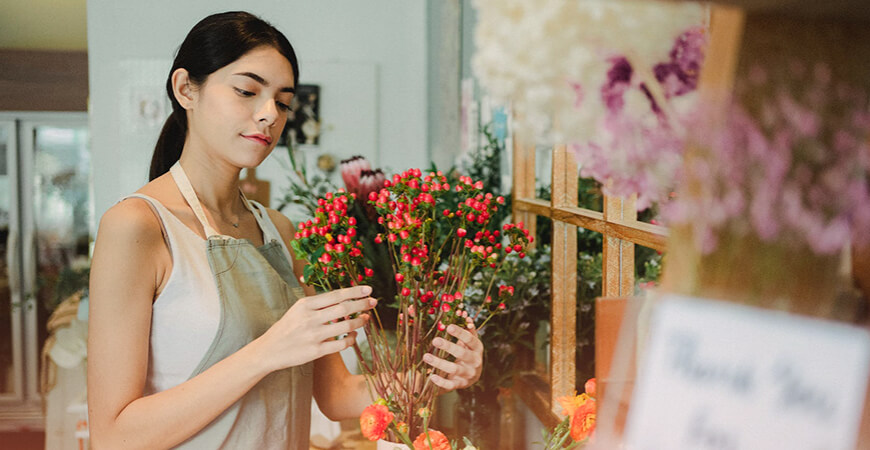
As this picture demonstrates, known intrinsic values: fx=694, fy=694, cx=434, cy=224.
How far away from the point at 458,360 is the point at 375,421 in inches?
6.2

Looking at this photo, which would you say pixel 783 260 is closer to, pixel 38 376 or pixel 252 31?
pixel 252 31

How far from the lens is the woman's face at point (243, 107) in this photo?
105 cm

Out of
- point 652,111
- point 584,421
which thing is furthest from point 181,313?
point 652,111

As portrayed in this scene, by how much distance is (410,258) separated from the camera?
870mm

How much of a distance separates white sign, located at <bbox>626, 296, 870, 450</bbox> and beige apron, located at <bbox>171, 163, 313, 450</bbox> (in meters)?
0.81

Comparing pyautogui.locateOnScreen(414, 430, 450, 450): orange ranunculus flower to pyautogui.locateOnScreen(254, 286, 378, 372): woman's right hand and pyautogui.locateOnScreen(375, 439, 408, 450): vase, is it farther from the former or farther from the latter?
pyautogui.locateOnScreen(254, 286, 378, 372): woman's right hand

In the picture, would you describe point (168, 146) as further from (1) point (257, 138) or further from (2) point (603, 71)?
(2) point (603, 71)

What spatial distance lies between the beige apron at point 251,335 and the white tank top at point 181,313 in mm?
15

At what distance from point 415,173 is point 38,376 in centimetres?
404

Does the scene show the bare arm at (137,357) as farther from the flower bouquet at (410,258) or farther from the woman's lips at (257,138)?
the woman's lips at (257,138)

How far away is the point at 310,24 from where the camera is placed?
322 cm

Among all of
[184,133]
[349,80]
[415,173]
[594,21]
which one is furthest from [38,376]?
[594,21]

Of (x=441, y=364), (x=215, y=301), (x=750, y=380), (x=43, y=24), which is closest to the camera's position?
(x=750, y=380)

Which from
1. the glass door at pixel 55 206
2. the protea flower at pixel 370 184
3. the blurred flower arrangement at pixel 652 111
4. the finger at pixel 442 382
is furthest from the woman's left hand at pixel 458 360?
the glass door at pixel 55 206
